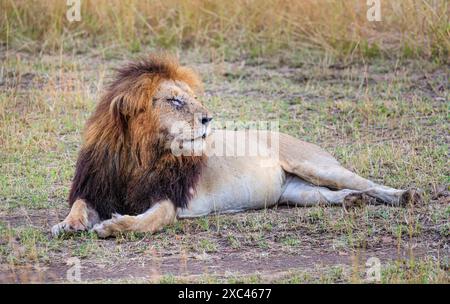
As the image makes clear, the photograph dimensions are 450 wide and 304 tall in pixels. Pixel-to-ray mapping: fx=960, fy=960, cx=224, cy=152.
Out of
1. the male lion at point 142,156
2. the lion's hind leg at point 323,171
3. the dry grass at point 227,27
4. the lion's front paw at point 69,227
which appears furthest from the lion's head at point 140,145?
the dry grass at point 227,27

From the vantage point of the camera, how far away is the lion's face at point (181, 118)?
20.1 ft

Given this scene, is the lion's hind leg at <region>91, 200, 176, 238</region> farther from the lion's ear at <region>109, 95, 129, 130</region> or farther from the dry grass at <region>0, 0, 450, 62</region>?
the dry grass at <region>0, 0, 450, 62</region>

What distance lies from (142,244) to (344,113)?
381 centimetres

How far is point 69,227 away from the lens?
19.6 ft

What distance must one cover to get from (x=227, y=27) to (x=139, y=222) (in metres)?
5.70

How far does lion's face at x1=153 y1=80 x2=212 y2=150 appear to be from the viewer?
20.1 ft

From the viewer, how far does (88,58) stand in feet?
35.9

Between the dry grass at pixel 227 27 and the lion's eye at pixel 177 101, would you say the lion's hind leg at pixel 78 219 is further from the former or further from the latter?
the dry grass at pixel 227 27

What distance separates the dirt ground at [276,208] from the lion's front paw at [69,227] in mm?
50

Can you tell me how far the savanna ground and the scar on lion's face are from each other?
610 millimetres

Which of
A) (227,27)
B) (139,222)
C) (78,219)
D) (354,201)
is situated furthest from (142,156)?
(227,27)

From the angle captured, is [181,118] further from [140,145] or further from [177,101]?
[140,145]

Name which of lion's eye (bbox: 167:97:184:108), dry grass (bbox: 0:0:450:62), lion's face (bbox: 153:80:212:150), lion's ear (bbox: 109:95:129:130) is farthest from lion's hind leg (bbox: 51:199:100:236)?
dry grass (bbox: 0:0:450:62)
